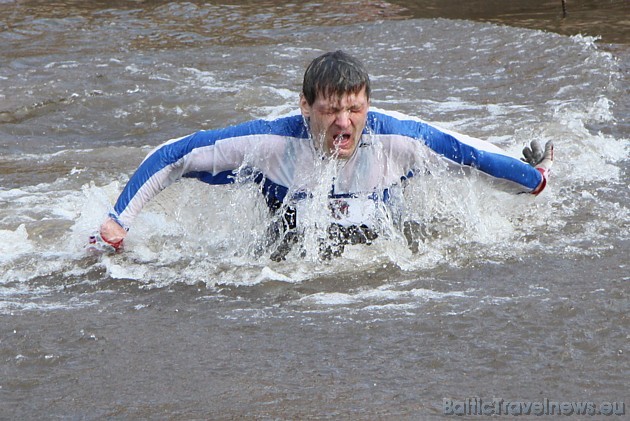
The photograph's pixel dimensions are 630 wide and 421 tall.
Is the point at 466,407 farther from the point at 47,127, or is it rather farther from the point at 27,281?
the point at 47,127

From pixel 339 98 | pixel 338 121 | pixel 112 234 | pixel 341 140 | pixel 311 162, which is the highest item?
pixel 339 98

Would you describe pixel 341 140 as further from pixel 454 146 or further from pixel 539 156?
pixel 539 156

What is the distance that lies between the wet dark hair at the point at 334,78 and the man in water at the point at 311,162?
123 millimetres

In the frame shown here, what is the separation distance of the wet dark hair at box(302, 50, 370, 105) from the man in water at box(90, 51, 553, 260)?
12cm

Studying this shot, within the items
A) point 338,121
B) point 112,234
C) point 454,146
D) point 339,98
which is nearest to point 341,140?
point 338,121

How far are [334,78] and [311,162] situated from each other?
524 millimetres

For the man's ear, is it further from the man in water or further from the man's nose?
the man's nose

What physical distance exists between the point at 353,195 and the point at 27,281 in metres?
1.76

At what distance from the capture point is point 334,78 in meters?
5.10

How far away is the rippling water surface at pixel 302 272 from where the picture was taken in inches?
151

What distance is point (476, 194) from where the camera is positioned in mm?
5816

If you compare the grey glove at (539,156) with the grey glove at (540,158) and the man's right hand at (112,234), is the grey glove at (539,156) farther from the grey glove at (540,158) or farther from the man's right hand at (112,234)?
the man's right hand at (112,234)

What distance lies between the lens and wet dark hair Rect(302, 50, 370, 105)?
201 inches

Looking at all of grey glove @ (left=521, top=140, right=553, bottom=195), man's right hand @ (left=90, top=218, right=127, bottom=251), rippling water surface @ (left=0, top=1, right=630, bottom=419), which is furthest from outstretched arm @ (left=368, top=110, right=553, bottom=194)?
man's right hand @ (left=90, top=218, right=127, bottom=251)
